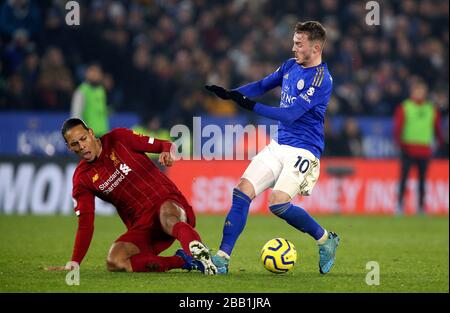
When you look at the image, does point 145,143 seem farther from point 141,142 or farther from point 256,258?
point 256,258

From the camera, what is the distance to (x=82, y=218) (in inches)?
300

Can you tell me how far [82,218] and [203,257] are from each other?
1075 mm

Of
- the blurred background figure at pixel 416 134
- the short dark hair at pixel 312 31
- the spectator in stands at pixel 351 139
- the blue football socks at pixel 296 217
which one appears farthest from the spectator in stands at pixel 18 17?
the blue football socks at pixel 296 217

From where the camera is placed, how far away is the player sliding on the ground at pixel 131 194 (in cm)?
774

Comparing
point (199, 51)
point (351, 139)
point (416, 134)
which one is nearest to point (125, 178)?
point (416, 134)

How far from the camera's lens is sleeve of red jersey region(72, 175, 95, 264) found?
24.6ft

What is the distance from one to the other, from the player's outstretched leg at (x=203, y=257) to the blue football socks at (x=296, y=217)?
31.1 inches

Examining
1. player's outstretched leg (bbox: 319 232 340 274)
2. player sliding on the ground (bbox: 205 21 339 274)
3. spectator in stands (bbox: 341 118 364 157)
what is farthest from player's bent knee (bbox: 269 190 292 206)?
spectator in stands (bbox: 341 118 364 157)

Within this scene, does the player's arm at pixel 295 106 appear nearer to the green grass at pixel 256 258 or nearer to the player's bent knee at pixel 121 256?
the green grass at pixel 256 258

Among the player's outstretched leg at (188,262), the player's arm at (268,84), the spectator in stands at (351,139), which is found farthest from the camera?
the spectator in stands at (351,139)

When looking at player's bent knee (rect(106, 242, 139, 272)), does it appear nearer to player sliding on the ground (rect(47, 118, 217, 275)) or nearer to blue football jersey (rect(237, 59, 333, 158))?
player sliding on the ground (rect(47, 118, 217, 275))

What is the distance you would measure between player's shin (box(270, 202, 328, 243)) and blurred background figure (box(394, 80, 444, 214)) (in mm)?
8351

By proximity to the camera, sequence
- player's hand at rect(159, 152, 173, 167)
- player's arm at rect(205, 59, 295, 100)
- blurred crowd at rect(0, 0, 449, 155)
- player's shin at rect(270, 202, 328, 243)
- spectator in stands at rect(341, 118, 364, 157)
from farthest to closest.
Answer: spectator in stands at rect(341, 118, 364, 157) → blurred crowd at rect(0, 0, 449, 155) → player's arm at rect(205, 59, 295, 100) → player's shin at rect(270, 202, 328, 243) → player's hand at rect(159, 152, 173, 167)

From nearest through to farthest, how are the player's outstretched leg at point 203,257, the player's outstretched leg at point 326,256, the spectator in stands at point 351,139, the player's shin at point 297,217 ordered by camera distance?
the player's outstretched leg at point 203,257
the player's shin at point 297,217
the player's outstretched leg at point 326,256
the spectator in stands at point 351,139
